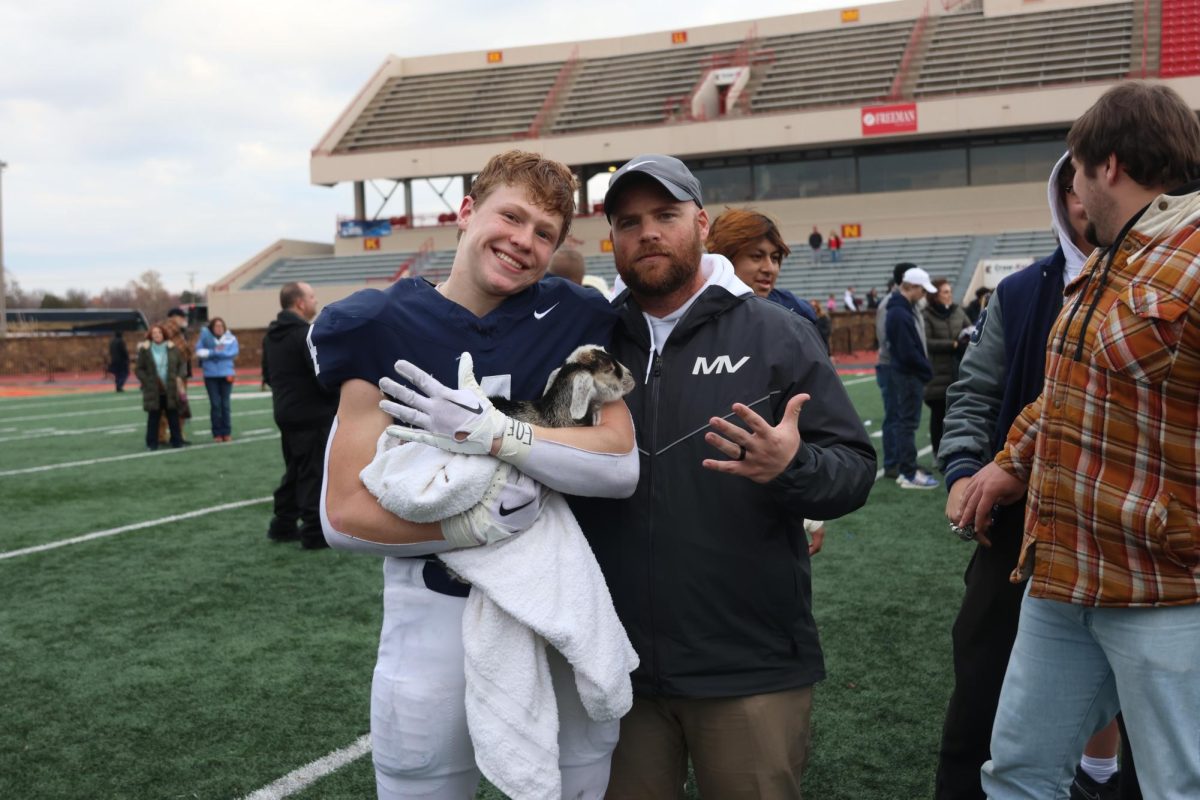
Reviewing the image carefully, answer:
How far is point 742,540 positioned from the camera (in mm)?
2229

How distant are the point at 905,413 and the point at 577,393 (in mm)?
7217

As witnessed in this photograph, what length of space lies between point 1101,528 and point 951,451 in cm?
82

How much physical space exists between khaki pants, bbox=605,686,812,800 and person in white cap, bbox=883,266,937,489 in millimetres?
6430

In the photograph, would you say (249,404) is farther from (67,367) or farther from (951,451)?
(951,451)

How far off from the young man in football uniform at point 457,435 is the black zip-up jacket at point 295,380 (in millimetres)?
5220

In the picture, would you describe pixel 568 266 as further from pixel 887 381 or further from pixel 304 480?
pixel 887 381

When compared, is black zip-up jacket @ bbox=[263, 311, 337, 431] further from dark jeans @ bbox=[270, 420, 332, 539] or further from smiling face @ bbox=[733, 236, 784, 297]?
smiling face @ bbox=[733, 236, 784, 297]

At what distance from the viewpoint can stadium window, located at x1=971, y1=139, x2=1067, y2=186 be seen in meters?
34.6

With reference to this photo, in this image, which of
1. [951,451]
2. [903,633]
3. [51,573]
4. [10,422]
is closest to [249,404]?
[10,422]

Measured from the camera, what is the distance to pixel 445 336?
2021 millimetres

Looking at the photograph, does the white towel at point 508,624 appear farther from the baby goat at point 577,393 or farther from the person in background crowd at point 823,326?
the person in background crowd at point 823,326

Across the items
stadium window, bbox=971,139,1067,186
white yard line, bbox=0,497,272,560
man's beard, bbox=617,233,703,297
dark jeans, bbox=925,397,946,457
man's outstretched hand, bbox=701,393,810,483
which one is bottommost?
white yard line, bbox=0,497,272,560

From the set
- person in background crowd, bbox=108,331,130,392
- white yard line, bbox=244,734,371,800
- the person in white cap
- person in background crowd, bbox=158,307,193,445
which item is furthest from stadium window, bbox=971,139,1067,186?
white yard line, bbox=244,734,371,800

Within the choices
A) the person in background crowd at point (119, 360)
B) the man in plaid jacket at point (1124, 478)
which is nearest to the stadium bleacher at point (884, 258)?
the person in background crowd at point (119, 360)
